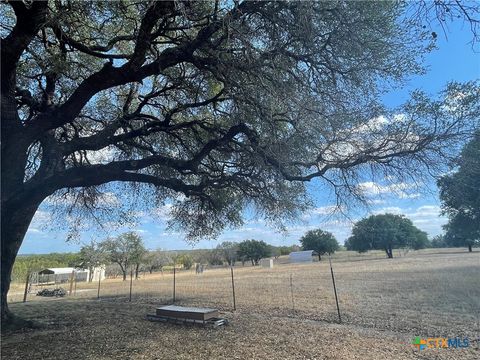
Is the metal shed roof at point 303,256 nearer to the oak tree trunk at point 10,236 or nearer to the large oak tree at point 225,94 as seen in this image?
the large oak tree at point 225,94

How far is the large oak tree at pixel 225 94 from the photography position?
485 centimetres

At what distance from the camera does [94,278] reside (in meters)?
44.5

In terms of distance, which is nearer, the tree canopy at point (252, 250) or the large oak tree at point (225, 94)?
the large oak tree at point (225, 94)

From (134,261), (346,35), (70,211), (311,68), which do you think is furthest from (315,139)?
(134,261)

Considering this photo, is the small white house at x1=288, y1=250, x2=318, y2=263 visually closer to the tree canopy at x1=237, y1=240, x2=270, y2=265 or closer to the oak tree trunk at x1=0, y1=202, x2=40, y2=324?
the tree canopy at x1=237, y1=240, x2=270, y2=265

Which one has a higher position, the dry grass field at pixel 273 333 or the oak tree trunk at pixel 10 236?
the oak tree trunk at pixel 10 236

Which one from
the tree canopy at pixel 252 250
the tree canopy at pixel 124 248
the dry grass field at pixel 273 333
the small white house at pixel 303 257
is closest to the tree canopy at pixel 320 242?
the small white house at pixel 303 257

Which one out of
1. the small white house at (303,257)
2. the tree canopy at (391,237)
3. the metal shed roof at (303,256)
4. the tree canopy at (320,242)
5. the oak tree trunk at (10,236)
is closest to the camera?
the oak tree trunk at (10,236)

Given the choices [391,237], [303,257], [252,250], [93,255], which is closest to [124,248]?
[93,255]
